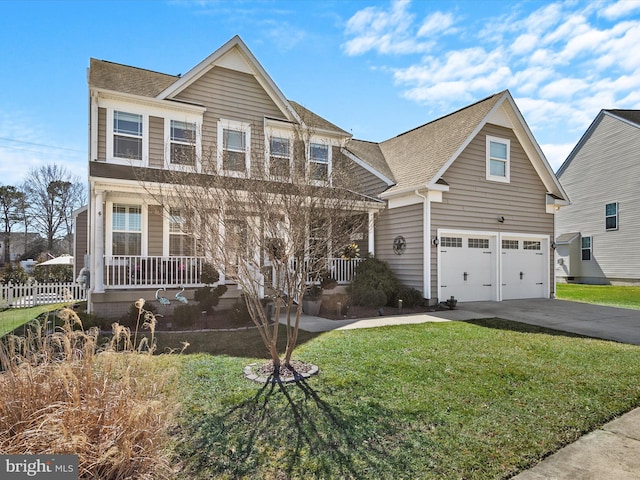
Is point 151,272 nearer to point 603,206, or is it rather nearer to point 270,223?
point 270,223

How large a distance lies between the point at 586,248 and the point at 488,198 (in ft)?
47.7

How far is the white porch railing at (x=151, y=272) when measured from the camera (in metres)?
10.2

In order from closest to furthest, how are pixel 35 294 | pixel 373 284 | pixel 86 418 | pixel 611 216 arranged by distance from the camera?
pixel 86 418
pixel 373 284
pixel 35 294
pixel 611 216

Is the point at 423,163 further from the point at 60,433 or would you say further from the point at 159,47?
the point at 60,433

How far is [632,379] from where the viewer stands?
5.34 m

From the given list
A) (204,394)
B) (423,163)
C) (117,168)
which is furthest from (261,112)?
(204,394)

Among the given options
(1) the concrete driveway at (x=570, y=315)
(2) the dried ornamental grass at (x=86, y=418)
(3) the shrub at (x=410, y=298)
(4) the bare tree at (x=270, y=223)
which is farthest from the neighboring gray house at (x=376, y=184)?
(2) the dried ornamental grass at (x=86, y=418)

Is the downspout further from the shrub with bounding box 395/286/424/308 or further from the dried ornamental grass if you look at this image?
the dried ornamental grass

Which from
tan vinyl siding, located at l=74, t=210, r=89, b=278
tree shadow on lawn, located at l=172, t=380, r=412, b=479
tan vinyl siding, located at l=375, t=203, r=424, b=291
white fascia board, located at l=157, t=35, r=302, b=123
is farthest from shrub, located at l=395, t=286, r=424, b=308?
tan vinyl siding, located at l=74, t=210, r=89, b=278

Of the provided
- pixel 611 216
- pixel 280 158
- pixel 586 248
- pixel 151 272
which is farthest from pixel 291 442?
pixel 586 248

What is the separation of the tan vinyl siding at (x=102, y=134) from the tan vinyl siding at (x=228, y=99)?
2.31m

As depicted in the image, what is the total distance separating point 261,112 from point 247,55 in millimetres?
1887

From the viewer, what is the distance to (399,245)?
44.7 ft

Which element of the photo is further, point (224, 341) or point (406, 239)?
point (406, 239)
